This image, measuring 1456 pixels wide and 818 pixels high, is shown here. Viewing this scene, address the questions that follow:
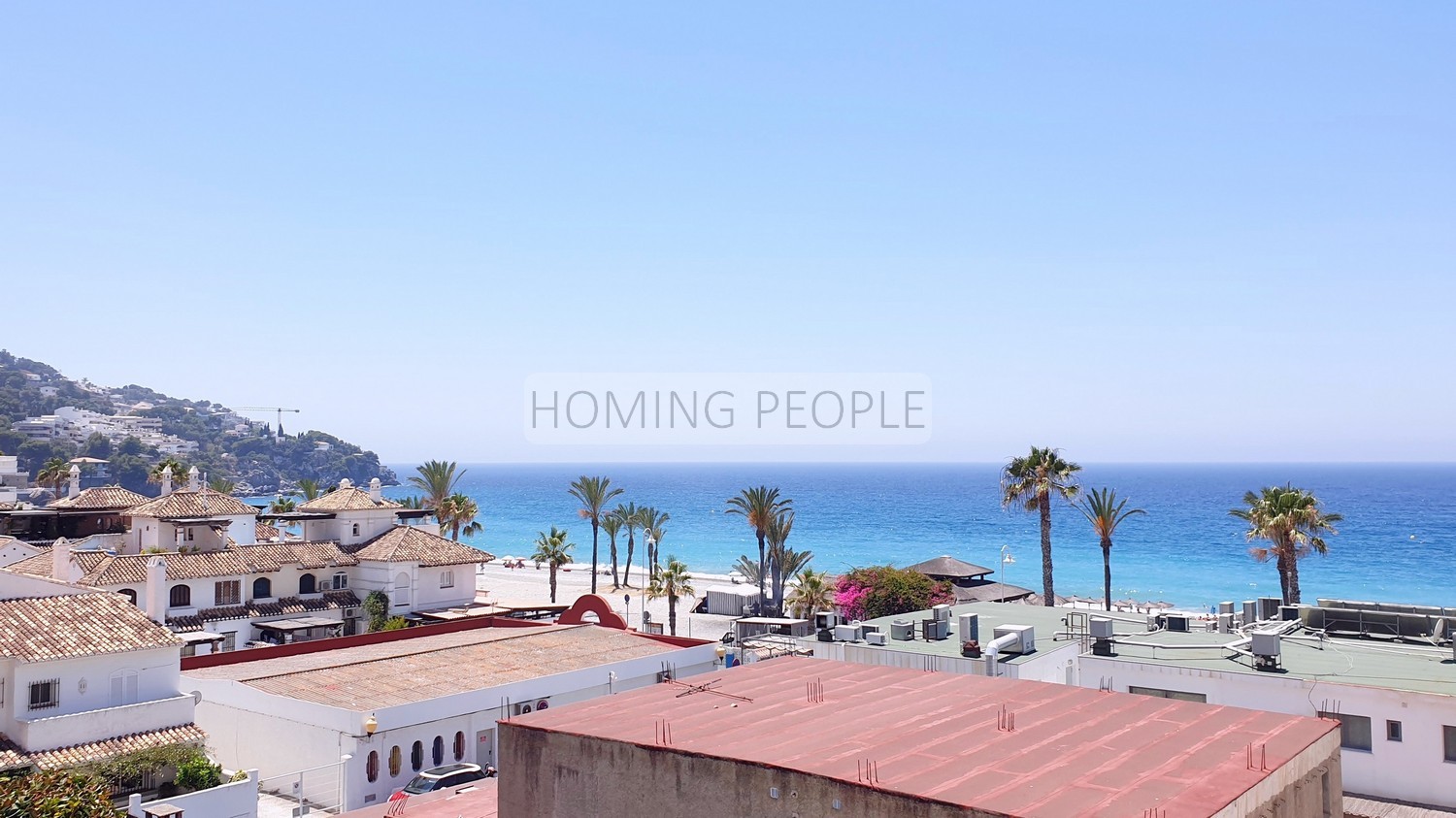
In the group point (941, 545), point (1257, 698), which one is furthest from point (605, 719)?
point (941, 545)

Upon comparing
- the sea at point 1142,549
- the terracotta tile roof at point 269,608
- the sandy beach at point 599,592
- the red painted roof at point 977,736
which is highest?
the red painted roof at point 977,736

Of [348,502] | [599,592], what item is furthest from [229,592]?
[599,592]

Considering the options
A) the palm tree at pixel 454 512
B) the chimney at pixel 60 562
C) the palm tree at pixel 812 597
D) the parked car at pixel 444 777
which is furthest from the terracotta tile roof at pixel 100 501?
the parked car at pixel 444 777

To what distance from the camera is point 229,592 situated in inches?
1849

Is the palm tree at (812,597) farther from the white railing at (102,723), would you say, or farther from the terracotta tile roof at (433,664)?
the white railing at (102,723)

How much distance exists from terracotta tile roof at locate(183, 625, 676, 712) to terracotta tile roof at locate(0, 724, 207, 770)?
2.64m

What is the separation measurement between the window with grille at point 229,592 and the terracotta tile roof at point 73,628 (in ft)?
59.7

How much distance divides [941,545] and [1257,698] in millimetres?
132335

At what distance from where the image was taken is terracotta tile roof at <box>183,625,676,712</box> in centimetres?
2947

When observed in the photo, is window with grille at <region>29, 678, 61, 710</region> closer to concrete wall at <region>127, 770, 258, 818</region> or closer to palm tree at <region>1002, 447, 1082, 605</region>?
concrete wall at <region>127, 770, 258, 818</region>

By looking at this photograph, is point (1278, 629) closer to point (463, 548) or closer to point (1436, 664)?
point (1436, 664)

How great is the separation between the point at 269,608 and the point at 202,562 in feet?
12.6

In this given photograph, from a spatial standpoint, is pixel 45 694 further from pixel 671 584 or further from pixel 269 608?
pixel 671 584

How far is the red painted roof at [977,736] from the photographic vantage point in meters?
10.5
